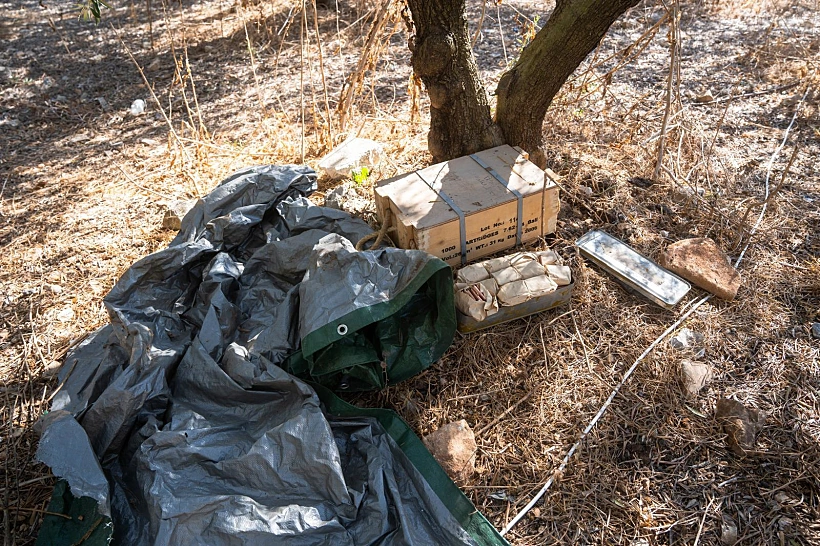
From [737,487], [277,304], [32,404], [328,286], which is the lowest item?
[737,487]

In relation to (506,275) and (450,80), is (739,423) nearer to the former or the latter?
(506,275)

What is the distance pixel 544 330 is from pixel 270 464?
3.96 feet

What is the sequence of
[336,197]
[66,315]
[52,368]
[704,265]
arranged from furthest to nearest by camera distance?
1. [336,197]
2. [66,315]
3. [704,265]
4. [52,368]

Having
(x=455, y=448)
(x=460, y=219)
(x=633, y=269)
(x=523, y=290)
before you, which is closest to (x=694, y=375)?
(x=633, y=269)

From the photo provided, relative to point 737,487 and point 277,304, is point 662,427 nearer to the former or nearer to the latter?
point 737,487

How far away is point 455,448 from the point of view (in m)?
1.92

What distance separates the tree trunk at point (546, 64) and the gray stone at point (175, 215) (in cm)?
180

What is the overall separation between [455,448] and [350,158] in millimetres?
1879

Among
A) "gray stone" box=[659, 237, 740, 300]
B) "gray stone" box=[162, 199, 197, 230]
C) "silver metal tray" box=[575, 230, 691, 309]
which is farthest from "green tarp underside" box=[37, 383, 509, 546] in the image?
"gray stone" box=[162, 199, 197, 230]

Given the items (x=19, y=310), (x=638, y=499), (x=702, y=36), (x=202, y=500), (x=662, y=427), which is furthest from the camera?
(x=702, y=36)

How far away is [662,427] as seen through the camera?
6.62ft

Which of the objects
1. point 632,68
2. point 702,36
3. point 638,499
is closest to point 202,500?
point 638,499

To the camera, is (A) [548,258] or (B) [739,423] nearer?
(B) [739,423]

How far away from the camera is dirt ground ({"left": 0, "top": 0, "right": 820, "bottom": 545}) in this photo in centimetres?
188
